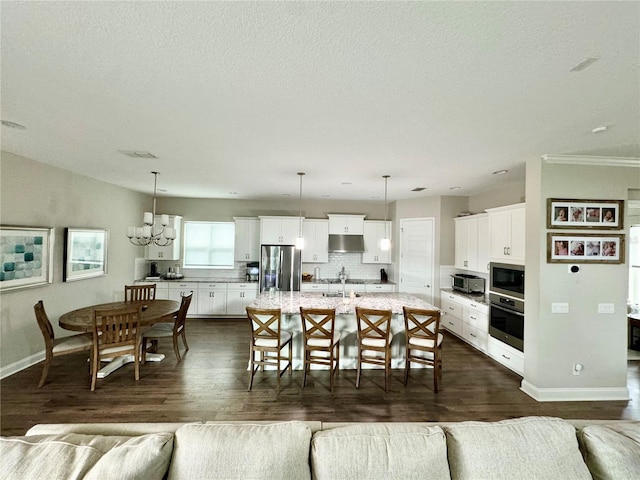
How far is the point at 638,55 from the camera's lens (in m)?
1.50

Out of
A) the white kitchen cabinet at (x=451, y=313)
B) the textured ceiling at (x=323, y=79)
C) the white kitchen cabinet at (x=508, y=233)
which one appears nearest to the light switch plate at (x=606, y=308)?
the white kitchen cabinet at (x=508, y=233)

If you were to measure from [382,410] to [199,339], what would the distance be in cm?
350

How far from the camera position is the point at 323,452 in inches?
48.3

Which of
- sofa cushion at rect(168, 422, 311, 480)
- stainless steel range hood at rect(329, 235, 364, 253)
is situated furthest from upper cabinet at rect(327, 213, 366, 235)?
sofa cushion at rect(168, 422, 311, 480)

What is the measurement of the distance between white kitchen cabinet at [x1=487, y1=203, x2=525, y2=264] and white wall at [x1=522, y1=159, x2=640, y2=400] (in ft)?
1.92

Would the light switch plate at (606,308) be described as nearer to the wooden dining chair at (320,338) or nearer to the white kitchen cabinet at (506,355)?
the white kitchen cabinet at (506,355)

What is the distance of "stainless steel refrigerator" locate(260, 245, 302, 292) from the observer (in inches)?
243

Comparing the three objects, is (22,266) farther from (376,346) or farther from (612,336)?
(612,336)

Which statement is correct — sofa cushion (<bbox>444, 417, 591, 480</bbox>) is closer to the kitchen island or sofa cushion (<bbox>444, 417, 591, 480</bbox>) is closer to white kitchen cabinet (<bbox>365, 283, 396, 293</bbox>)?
the kitchen island

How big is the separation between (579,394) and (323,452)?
365 cm

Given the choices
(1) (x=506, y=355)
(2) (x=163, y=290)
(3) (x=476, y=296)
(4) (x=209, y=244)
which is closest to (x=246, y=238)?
(4) (x=209, y=244)

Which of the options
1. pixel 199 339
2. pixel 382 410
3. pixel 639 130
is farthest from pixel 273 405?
→ pixel 639 130

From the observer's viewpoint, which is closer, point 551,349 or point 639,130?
point 639,130

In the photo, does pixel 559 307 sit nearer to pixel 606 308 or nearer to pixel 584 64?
pixel 606 308
